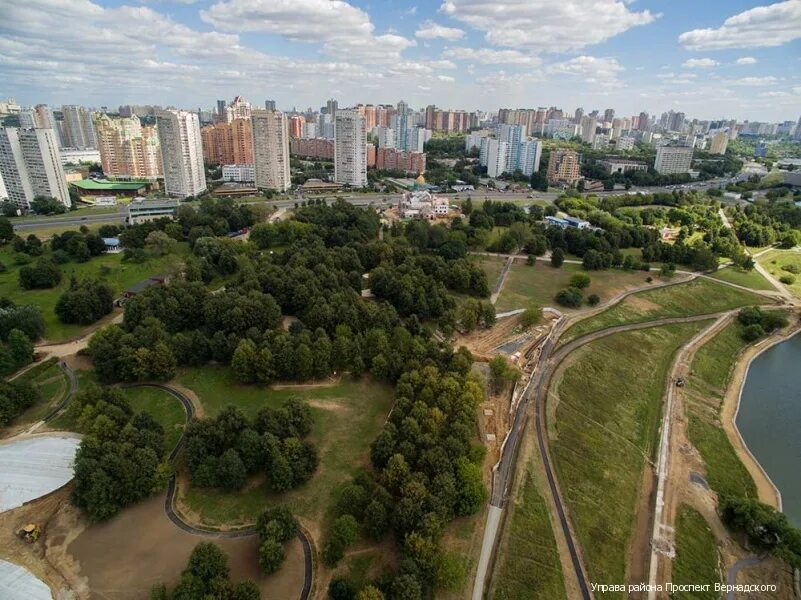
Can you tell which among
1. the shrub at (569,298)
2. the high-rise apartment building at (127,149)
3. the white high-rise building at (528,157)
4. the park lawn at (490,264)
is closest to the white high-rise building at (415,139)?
the white high-rise building at (528,157)

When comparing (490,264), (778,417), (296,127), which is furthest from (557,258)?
(296,127)

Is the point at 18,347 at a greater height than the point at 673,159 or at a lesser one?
lesser

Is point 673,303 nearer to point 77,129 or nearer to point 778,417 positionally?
point 778,417

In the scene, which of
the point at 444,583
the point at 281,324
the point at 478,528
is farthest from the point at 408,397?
the point at 281,324

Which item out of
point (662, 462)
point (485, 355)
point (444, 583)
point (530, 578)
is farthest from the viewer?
point (485, 355)

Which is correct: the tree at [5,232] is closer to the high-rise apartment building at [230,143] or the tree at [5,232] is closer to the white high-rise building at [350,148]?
the high-rise apartment building at [230,143]

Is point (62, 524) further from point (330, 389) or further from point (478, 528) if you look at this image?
point (478, 528)

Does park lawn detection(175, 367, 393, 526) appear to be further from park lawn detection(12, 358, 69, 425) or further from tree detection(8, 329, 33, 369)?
tree detection(8, 329, 33, 369)
